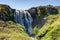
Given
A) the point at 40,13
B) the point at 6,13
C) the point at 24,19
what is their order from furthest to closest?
1. the point at 40,13
2. the point at 24,19
3. the point at 6,13

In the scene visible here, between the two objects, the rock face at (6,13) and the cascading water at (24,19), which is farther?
the cascading water at (24,19)

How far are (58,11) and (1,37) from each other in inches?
4137

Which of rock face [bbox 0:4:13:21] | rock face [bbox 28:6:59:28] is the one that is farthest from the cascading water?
rock face [bbox 28:6:59:28]

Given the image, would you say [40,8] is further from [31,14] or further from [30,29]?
[30,29]

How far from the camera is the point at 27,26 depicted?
126m

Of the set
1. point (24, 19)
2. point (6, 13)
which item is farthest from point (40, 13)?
point (6, 13)

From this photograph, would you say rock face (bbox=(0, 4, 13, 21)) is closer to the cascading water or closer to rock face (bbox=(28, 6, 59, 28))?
the cascading water

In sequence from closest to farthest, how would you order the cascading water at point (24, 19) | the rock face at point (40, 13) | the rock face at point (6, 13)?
the rock face at point (6, 13) → the cascading water at point (24, 19) → the rock face at point (40, 13)

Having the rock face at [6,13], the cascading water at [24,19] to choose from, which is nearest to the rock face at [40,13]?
the cascading water at [24,19]

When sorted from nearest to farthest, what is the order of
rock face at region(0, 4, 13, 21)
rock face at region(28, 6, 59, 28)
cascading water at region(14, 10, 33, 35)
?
rock face at region(0, 4, 13, 21) < cascading water at region(14, 10, 33, 35) < rock face at region(28, 6, 59, 28)

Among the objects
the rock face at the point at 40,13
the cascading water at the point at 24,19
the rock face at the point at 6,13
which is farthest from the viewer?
the rock face at the point at 40,13

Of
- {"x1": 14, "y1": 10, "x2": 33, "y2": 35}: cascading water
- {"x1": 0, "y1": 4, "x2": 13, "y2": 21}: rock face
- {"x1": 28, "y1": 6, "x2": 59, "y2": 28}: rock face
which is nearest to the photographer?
{"x1": 0, "y1": 4, "x2": 13, "y2": 21}: rock face

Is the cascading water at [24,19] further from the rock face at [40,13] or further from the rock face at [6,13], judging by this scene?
the rock face at [40,13]

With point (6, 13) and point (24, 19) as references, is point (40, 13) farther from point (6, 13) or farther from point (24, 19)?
point (6, 13)
